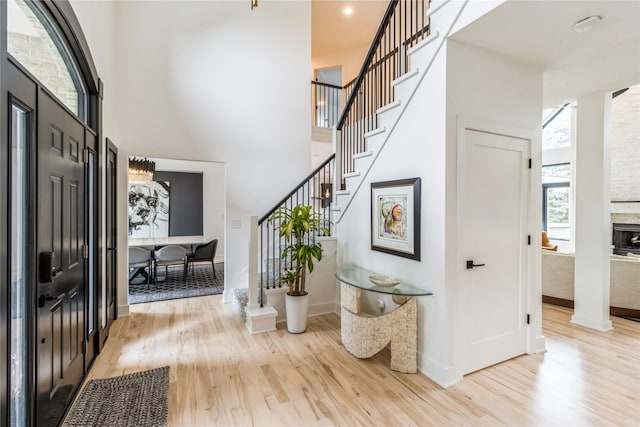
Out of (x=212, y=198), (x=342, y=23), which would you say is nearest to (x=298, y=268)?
(x=212, y=198)

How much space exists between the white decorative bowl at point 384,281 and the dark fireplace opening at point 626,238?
21.9ft

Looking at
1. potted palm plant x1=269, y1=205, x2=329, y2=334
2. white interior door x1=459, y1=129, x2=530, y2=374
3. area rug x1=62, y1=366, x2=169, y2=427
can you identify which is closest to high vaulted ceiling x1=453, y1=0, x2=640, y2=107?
white interior door x1=459, y1=129, x2=530, y2=374

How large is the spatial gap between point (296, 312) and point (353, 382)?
3.80ft

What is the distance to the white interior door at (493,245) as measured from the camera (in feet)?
8.59

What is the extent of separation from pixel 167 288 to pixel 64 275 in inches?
144

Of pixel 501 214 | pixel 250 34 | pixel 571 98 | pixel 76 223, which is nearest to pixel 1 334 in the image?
pixel 76 223

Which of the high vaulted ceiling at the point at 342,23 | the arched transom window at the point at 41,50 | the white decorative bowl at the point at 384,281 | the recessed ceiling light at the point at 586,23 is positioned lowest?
the white decorative bowl at the point at 384,281

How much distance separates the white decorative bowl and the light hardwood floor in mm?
777

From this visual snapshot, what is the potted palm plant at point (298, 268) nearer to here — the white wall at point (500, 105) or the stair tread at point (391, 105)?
the stair tread at point (391, 105)

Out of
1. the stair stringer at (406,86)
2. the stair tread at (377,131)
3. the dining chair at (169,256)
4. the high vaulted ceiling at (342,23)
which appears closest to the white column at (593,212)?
the stair stringer at (406,86)

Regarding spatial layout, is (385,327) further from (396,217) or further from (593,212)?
(593,212)

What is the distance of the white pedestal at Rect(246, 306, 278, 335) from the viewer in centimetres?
354

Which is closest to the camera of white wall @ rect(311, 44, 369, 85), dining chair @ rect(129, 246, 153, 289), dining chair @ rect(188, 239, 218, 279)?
dining chair @ rect(129, 246, 153, 289)

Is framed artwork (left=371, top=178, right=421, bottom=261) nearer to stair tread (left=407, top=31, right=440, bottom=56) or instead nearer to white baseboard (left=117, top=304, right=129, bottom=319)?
stair tread (left=407, top=31, right=440, bottom=56)
